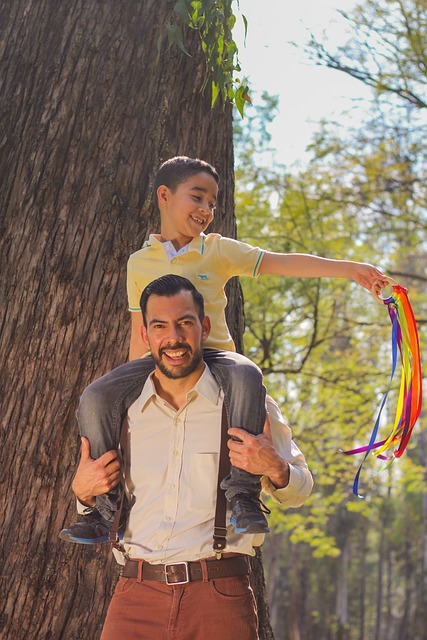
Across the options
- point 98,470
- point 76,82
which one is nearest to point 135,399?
point 98,470

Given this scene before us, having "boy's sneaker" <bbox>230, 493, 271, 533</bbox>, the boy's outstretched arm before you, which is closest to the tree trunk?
the boy's outstretched arm

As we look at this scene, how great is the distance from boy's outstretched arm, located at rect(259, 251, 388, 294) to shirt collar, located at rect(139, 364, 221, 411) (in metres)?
0.67

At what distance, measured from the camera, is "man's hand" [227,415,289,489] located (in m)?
2.82

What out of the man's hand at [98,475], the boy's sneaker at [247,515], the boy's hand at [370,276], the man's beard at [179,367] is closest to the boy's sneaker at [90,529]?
the man's hand at [98,475]

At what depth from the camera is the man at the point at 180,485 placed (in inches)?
108

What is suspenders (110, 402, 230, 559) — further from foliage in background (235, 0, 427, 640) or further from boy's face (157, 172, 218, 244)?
foliage in background (235, 0, 427, 640)

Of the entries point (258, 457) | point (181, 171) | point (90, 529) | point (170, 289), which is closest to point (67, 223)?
point (181, 171)

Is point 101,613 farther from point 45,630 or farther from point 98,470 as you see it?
point 98,470

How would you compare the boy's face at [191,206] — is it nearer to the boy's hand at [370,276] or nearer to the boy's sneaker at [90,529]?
the boy's hand at [370,276]

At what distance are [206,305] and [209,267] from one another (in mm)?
189

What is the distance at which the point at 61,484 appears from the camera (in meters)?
3.98

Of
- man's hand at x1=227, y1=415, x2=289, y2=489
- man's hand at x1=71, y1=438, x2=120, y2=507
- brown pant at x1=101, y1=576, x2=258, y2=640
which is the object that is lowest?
brown pant at x1=101, y1=576, x2=258, y2=640

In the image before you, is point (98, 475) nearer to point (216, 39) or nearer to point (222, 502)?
point (222, 502)

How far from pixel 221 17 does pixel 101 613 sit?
10.0 ft
